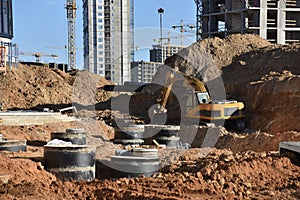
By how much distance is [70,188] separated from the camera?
19.6 feet

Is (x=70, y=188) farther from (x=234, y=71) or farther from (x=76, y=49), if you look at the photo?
(x=76, y=49)

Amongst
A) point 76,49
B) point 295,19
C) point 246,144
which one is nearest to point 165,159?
point 246,144

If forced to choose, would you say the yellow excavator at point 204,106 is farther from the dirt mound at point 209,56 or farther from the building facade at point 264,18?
→ the building facade at point 264,18

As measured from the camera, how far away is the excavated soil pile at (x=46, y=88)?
25611mm

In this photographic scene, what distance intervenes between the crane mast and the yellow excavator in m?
45.5

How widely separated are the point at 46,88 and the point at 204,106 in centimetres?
1478

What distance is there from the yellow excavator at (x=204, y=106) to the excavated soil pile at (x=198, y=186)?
9.08m

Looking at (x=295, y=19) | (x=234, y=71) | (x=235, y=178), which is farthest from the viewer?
(x=295, y=19)

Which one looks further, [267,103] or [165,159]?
[267,103]

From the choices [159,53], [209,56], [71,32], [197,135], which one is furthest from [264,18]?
[159,53]

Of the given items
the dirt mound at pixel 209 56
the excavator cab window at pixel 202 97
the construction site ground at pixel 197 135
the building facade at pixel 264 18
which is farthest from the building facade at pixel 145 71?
the excavator cab window at pixel 202 97

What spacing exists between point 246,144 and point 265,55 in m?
10.3

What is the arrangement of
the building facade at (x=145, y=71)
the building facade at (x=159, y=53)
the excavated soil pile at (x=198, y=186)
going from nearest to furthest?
the excavated soil pile at (x=198, y=186) < the building facade at (x=145, y=71) < the building facade at (x=159, y=53)

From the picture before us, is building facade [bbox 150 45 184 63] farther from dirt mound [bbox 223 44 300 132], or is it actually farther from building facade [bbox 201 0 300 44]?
dirt mound [bbox 223 44 300 132]
